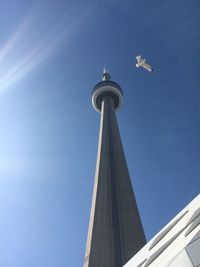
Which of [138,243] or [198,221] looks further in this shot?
[138,243]

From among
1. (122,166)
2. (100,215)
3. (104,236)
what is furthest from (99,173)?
(104,236)

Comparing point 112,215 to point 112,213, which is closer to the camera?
point 112,215

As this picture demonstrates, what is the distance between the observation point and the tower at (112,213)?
4541cm

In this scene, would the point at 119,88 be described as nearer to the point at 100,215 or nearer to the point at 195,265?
the point at 100,215

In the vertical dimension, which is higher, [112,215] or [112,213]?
[112,213]

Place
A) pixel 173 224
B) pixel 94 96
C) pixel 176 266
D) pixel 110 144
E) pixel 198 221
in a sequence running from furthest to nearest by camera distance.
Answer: pixel 94 96
pixel 110 144
pixel 173 224
pixel 198 221
pixel 176 266

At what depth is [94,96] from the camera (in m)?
87.6

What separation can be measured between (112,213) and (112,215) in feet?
1.34

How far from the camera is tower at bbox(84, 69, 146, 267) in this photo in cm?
4541

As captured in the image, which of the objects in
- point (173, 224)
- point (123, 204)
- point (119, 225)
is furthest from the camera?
point (123, 204)

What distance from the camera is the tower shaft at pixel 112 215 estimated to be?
45.3 meters

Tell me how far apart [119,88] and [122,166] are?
3079 cm

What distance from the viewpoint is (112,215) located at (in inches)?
2109

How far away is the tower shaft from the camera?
45.3 metres
